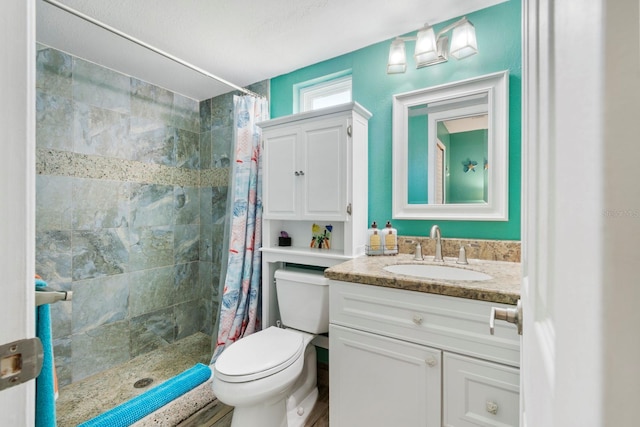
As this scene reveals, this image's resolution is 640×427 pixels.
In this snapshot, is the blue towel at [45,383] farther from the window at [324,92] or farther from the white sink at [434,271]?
the window at [324,92]

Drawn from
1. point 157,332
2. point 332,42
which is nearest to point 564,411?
point 332,42

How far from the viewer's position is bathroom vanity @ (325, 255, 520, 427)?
105 cm

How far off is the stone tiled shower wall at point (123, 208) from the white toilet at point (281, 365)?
3.79 ft

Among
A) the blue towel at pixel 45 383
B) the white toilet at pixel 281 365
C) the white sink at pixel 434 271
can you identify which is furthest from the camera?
the white sink at pixel 434 271

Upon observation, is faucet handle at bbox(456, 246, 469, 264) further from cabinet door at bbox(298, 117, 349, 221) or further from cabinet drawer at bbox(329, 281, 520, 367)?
cabinet door at bbox(298, 117, 349, 221)

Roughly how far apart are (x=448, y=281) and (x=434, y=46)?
1.31m

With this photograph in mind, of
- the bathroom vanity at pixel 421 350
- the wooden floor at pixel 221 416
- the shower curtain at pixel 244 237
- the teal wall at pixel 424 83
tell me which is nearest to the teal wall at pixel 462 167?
the teal wall at pixel 424 83

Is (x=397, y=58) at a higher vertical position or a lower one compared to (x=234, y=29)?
lower

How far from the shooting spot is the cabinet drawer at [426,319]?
3.44ft

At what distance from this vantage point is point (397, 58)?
1725 millimetres

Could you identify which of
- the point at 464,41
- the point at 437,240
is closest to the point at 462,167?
the point at 437,240

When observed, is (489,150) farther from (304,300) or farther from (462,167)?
(304,300)

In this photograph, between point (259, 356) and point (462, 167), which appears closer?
point (259, 356)

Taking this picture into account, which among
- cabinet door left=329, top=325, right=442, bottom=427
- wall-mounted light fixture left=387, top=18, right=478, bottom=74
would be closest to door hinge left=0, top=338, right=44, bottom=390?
cabinet door left=329, top=325, right=442, bottom=427
